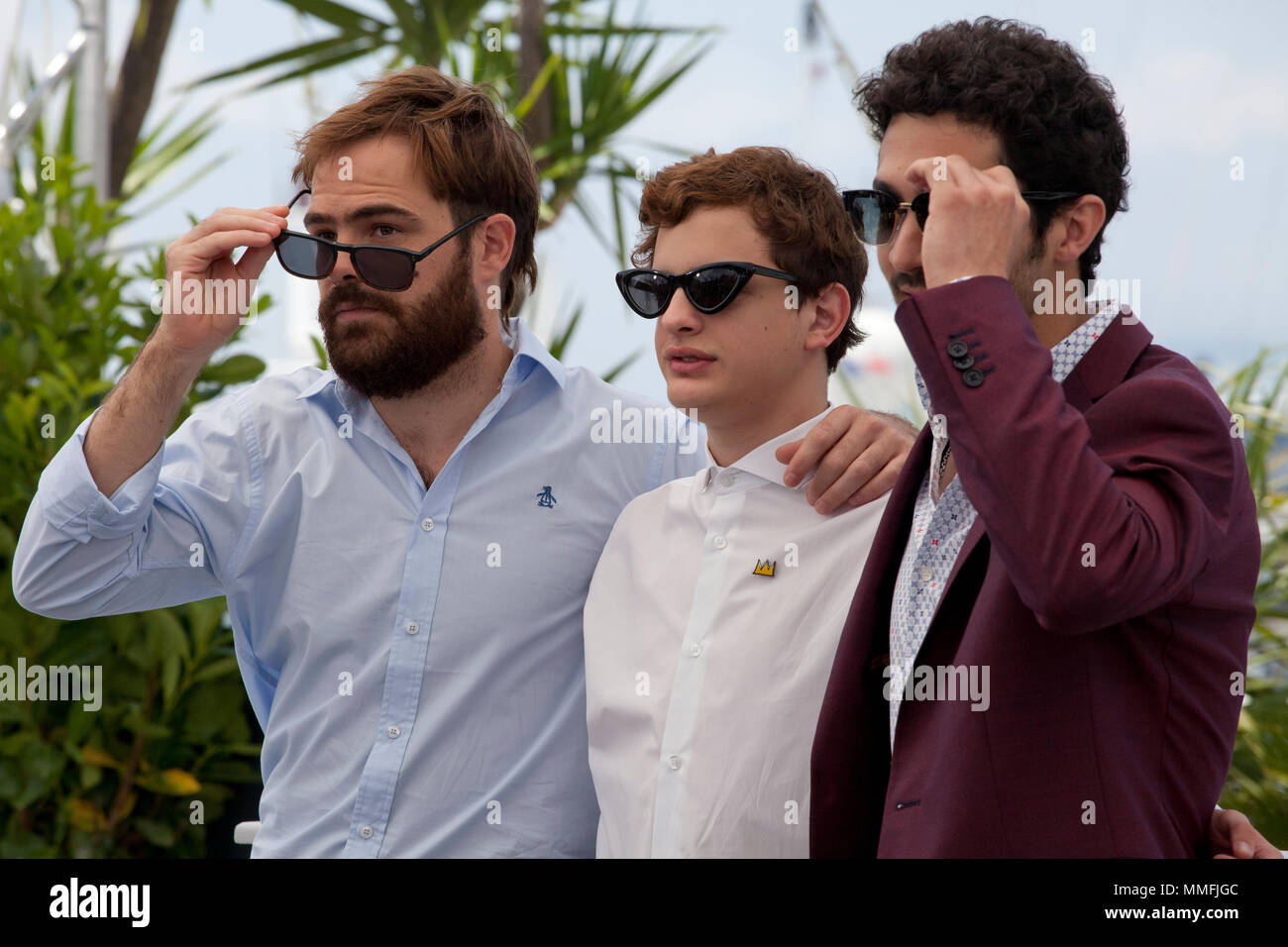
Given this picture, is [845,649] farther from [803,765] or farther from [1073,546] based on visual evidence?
[1073,546]

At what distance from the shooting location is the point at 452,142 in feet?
8.12

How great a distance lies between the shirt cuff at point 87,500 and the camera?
6.93 ft

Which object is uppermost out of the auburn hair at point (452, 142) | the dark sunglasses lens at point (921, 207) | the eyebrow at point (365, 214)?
the auburn hair at point (452, 142)

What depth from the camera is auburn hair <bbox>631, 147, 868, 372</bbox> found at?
82.7 inches

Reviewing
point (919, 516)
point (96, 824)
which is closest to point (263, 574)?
point (919, 516)

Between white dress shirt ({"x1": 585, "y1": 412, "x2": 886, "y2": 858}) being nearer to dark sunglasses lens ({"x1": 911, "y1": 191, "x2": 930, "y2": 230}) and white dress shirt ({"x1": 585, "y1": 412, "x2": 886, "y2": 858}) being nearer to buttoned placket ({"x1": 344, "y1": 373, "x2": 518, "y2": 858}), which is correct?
buttoned placket ({"x1": 344, "y1": 373, "x2": 518, "y2": 858})

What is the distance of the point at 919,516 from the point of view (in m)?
1.73

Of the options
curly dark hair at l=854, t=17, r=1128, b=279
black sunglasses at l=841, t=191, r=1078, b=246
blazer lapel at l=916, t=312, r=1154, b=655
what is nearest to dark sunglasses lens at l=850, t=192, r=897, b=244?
black sunglasses at l=841, t=191, r=1078, b=246

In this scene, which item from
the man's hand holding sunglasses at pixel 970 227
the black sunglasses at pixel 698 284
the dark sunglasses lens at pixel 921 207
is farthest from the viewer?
the black sunglasses at pixel 698 284

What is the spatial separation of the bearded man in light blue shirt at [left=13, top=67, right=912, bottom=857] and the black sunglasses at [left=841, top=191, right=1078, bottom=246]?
0.37m

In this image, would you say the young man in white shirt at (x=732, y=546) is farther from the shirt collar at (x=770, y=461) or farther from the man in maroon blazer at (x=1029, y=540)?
the man in maroon blazer at (x=1029, y=540)

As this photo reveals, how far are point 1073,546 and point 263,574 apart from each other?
1538mm

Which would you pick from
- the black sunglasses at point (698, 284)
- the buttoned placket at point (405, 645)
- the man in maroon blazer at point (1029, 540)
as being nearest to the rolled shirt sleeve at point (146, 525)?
the buttoned placket at point (405, 645)

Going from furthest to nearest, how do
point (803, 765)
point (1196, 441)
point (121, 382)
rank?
point (121, 382)
point (803, 765)
point (1196, 441)
